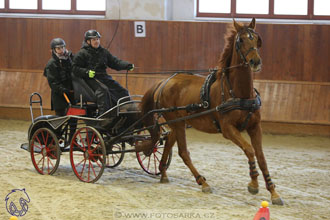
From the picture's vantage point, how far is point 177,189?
5.86m

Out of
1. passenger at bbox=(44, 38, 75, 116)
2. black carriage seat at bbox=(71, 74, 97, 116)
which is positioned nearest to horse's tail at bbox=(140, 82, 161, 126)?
black carriage seat at bbox=(71, 74, 97, 116)

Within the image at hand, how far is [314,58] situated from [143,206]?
6.45 metres

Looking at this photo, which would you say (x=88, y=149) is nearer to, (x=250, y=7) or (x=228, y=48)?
(x=228, y=48)

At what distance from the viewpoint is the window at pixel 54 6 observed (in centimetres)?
1191

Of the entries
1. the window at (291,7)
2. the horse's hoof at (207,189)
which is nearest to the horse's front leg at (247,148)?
the horse's hoof at (207,189)

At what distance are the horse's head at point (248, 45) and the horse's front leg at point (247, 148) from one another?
26.6 inches

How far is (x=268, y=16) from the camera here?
11.1m

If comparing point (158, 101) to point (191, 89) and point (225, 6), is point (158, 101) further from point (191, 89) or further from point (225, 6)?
point (225, 6)

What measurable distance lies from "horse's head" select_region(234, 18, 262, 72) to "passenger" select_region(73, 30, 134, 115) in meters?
1.60

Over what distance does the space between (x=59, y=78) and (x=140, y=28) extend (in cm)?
471

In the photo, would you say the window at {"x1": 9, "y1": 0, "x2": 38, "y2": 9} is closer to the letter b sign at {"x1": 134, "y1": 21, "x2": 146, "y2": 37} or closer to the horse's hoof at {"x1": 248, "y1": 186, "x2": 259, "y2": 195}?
the letter b sign at {"x1": 134, "y1": 21, "x2": 146, "y2": 37}

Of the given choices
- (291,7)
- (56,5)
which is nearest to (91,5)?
(56,5)

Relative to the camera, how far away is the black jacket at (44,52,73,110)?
6554mm

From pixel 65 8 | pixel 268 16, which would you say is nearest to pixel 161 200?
pixel 268 16
